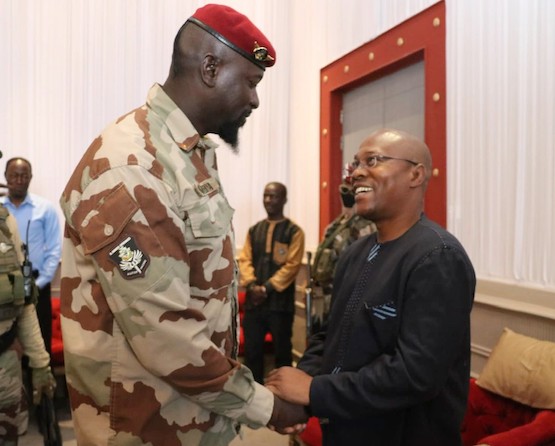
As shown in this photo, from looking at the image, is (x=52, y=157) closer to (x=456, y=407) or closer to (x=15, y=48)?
(x=15, y=48)

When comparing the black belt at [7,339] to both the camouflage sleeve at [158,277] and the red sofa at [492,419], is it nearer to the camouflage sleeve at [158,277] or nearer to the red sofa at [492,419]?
the camouflage sleeve at [158,277]

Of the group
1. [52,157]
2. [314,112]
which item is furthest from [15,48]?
[314,112]

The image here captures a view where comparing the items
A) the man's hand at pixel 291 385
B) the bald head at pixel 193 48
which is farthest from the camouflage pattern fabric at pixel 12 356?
the bald head at pixel 193 48

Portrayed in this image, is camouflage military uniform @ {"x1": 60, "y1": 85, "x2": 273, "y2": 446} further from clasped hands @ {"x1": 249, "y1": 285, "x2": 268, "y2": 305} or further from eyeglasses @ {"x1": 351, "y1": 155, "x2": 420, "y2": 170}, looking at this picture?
clasped hands @ {"x1": 249, "y1": 285, "x2": 268, "y2": 305}

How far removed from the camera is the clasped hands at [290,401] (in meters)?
1.43

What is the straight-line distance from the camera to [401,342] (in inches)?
54.7

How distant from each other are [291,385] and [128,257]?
0.65 metres

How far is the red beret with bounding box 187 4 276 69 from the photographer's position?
1327 mm

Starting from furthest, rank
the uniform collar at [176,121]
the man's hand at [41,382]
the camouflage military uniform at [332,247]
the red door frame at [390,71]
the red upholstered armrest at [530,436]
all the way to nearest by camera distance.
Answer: the camouflage military uniform at [332,247]
the red door frame at [390,71]
the man's hand at [41,382]
the red upholstered armrest at [530,436]
the uniform collar at [176,121]

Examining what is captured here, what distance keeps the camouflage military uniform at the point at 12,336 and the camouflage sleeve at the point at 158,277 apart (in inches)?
43.3

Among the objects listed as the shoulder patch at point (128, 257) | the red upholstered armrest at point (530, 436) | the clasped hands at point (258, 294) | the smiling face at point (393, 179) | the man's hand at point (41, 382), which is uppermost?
the smiling face at point (393, 179)

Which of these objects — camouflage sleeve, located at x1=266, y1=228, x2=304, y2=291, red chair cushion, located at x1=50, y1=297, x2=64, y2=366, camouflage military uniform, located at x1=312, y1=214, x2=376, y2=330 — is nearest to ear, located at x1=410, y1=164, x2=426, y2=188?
camouflage military uniform, located at x1=312, y1=214, x2=376, y2=330

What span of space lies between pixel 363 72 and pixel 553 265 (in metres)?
2.27

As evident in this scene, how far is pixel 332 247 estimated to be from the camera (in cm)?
381
